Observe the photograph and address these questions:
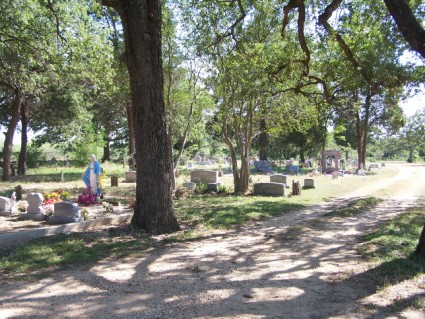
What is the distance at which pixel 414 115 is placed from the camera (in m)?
67.5

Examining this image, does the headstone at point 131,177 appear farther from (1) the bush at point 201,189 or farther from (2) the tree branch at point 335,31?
(2) the tree branch at point 335,31

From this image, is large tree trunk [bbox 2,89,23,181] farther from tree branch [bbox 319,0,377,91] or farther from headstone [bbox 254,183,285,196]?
tree branch [bbox 319,0,377,91]

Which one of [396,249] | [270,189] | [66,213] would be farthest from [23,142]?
[396,249]

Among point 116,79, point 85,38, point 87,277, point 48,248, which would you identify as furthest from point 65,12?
point 87,277

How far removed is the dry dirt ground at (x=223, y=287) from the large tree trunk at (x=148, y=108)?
124 centimetres

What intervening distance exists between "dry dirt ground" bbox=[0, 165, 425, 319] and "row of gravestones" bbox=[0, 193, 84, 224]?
3374mm

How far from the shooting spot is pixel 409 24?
602 cm

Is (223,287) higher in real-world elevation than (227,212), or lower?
lower

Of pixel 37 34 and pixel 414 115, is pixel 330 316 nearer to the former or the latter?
pixel 37 34

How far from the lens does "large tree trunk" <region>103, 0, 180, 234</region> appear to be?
8211mm

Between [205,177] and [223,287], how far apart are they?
52.9 ft

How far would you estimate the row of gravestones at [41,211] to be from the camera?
9.55 meters

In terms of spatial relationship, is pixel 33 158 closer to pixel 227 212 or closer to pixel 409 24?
pixel 227 212

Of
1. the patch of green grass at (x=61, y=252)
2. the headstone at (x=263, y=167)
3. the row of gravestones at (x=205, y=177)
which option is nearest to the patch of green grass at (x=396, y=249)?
the patch of green grass at (x=61, y=252)
